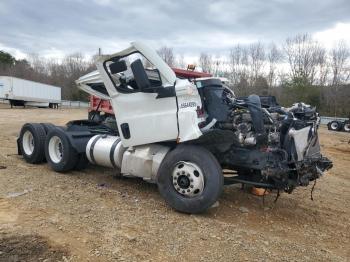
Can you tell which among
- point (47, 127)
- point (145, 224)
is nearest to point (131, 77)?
point (145, 224)

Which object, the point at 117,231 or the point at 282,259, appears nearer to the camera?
the point at 282,259

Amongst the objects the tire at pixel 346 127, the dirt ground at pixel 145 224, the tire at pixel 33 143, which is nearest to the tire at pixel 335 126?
the tire at pixel 346 127

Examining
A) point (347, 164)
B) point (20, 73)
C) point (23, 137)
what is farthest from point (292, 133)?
point (20, 73)

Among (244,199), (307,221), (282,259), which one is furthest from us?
(244,199)

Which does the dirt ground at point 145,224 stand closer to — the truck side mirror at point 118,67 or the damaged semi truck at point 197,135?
the damaged semi truck at point 197,135

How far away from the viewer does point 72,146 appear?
7652 mm

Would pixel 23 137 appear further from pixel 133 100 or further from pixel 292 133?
pixel 292 133

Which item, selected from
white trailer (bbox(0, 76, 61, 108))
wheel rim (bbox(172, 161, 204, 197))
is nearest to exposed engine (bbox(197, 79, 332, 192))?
wheel rim (bbox(172, 161, 204, 197))

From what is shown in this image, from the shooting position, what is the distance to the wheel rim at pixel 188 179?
5.67 m

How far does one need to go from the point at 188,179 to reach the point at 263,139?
118 centimetres

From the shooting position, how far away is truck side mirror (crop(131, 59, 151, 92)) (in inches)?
238

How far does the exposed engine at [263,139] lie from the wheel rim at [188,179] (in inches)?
17.7

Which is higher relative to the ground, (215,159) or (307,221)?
(215,159)

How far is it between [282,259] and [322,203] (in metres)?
3.01
